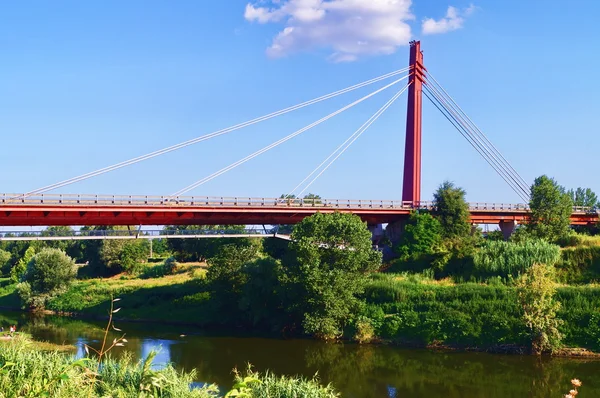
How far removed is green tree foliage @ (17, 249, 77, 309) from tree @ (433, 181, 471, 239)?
119ft

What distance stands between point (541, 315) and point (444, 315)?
6.27 m

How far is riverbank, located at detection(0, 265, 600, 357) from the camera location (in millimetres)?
33688

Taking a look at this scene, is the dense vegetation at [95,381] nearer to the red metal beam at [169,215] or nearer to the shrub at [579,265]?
the red metal beam at [169,215]

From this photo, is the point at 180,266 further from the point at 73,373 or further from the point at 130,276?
the point at 73,373

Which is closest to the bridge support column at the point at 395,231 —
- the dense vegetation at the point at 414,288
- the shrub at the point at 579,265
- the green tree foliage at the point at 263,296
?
the dense vegetation at the point at 414,288

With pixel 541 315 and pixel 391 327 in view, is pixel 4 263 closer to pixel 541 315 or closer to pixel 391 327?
pixel 391 327

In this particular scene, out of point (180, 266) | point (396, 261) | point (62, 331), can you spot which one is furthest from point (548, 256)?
point (180, 266)

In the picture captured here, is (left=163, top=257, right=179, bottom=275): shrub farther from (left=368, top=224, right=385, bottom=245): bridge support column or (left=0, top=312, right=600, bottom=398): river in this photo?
(left=0, top=312, right=600, bottom=398): river

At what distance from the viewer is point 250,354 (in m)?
34.2

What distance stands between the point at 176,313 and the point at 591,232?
42.2 metres

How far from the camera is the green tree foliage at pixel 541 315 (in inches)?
1280

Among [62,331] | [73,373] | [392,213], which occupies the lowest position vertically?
[62,331]

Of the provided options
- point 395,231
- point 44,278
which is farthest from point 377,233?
point 44,278

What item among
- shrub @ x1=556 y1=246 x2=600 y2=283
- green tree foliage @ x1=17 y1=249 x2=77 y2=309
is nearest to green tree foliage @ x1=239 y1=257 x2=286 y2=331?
shrub @ x1=556 y1=246 x2=600 y2=283
